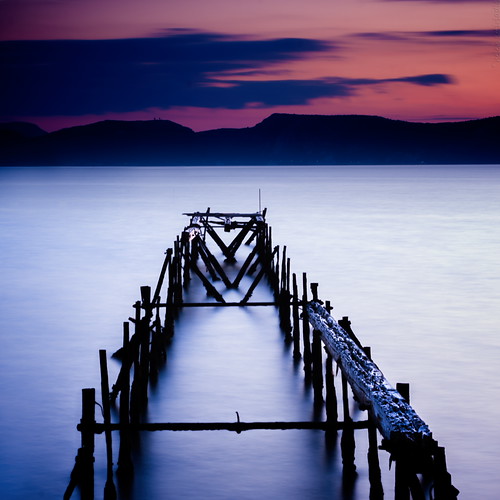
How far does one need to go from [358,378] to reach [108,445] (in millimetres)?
2518

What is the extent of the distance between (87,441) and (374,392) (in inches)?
101

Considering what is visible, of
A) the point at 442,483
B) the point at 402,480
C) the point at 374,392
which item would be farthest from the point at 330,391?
the point at 442,483

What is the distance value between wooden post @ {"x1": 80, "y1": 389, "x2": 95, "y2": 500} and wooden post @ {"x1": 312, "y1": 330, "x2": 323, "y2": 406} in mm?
3794

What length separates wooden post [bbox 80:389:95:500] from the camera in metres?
7.03

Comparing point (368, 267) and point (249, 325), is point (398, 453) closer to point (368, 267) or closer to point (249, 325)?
point (249, 325)

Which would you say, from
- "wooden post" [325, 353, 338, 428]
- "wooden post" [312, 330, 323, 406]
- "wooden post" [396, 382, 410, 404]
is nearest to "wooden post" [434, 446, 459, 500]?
"wooden post" [396, 382, 410, 404]

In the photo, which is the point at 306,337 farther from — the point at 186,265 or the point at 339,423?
the point at 186,265

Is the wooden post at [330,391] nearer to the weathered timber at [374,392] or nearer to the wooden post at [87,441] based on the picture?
the weathered timber at [374,392]

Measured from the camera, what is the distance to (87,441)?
7.20m

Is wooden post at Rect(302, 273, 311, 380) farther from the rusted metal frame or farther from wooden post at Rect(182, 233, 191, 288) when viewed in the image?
wooden post at Rect(182, 233, 191, 288)

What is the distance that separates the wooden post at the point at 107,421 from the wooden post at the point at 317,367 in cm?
329

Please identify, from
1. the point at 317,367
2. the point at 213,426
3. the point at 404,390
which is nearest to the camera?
the point at 404,390

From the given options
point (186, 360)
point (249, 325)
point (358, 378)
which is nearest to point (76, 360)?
point (186, 360)

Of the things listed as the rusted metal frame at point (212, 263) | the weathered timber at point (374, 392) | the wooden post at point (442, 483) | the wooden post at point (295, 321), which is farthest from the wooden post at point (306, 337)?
the rusted metal frame at point (212, 263)
